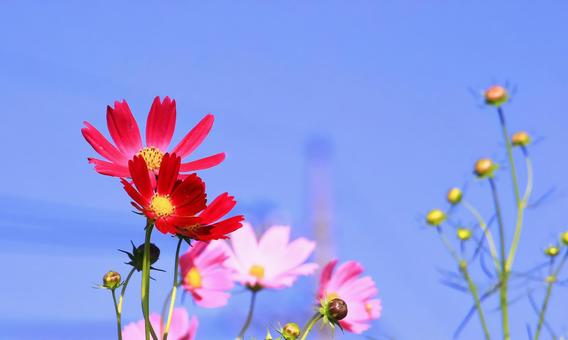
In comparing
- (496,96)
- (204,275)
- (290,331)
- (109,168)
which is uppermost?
(496,96)

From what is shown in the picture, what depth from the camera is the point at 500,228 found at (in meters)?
1.08

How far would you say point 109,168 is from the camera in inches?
27.8

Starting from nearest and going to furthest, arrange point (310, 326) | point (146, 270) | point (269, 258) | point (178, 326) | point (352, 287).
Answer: point (146, 270), point (310, 326), point (178, 326), point (352, 287), point (269, 258)

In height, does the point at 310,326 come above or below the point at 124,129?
below

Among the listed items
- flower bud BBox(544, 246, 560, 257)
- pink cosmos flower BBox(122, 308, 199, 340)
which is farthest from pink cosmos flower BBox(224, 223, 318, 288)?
flower bud BBox(544, 246, 560, 257)

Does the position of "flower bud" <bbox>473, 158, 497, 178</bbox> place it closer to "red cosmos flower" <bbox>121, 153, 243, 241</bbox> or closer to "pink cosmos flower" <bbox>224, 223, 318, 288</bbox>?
"pink cosmos flower" <bbox>224, 223, 318, 288</bbox>

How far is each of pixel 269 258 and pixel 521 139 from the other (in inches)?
14.3

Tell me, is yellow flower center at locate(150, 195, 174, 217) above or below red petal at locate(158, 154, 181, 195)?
below

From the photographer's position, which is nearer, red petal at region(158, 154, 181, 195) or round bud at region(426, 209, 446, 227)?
red petal at region(158, 154, 181, 195)

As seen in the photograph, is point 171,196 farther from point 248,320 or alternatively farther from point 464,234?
point 464,234

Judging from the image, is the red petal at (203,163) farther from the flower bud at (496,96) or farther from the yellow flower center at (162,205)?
the flower bud at (496,96)

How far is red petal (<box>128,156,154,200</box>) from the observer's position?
26.6 inches

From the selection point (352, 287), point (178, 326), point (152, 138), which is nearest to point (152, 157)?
point (152, 138)

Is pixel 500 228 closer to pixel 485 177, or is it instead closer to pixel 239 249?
pixel 485 177
